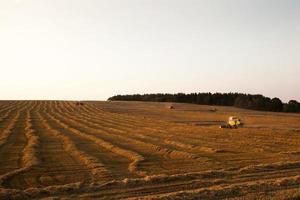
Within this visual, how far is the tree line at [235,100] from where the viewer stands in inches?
4469

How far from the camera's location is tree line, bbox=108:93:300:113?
114 metres

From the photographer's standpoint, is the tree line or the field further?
the tree line

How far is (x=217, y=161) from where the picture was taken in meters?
21.2

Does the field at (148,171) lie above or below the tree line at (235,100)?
below

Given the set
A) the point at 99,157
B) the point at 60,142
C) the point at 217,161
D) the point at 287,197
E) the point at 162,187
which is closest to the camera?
the point at 287,197

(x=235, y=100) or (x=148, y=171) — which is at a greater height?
(x=235, y=100)

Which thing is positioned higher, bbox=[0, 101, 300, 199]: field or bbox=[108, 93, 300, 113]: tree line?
bbox=[108, 93, 300, 113]: tree line

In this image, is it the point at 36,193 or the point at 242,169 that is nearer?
the point at 36,193

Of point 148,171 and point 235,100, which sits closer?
point 148,171

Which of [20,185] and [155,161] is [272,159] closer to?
[155,161]

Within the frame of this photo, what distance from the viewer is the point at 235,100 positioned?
133750 millimetres

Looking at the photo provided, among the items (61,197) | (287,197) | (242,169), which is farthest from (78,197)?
(242,169)

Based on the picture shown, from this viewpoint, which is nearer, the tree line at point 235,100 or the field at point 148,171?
the field at point 148,171

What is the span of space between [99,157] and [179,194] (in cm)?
1047
